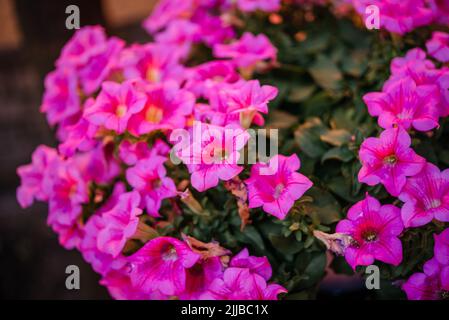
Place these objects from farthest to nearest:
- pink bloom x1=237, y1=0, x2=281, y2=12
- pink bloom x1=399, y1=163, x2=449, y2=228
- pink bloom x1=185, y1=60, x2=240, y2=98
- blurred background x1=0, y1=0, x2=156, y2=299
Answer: blurred background x1=0, y1=0, x2=156, y2=299
pink bloom x1=237, y1=0, x2=281, y2=12
pink bloom x1=185, y1=60, x2=240, y2=98
pink bloom x1=399, y1=163, x2=449, y2=228

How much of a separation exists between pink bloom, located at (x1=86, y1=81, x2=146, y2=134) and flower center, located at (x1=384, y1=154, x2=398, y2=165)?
362 mm

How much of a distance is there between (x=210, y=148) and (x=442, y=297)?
1.22 ft

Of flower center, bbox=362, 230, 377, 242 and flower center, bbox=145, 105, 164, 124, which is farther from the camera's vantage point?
flower center, bbox=145, 105, 164, 124

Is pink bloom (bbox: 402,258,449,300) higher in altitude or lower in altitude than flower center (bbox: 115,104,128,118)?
lower

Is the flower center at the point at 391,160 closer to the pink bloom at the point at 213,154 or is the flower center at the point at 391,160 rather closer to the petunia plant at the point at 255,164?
the petunia plant at the point at 255,164

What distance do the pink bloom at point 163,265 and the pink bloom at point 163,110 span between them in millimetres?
179

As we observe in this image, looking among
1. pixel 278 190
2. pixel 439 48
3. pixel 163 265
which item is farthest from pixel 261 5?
pixel 163 265

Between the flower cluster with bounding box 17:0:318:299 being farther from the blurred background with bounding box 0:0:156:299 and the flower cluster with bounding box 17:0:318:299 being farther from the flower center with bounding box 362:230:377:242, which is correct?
the blurred background with bounding box 0:0:156:299

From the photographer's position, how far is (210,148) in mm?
652

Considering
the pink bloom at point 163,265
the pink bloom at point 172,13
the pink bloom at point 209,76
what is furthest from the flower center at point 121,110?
the pink bloom at point 172,13

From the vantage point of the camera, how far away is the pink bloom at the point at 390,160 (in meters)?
0.63

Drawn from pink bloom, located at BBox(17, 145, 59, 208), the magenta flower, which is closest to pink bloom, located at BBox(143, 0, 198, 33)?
pink bloom, located at BBox(17, 145, 59, 208)

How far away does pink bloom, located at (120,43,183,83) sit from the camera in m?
0.90

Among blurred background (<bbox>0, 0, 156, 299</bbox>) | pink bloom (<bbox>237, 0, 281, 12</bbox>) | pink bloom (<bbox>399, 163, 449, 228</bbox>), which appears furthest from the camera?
blurred background (<bbox>0, 0, 156, 299</bbox>)
